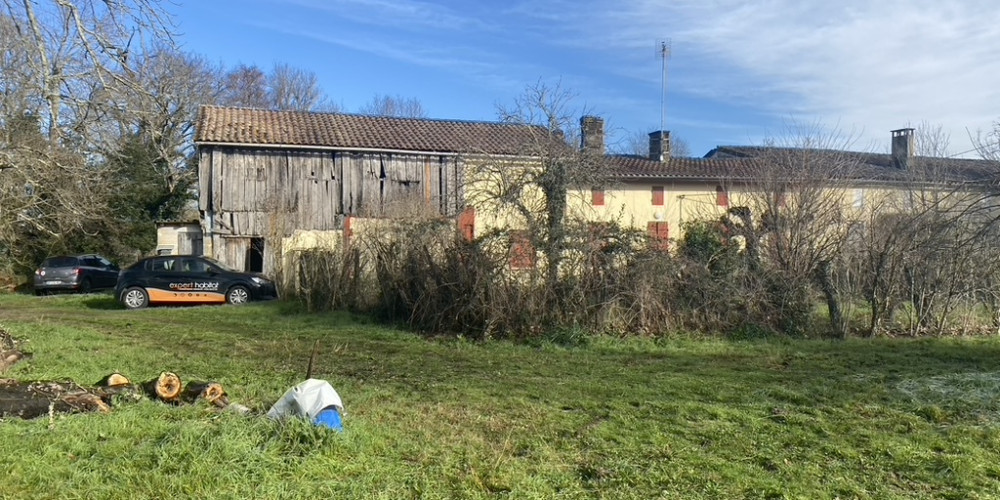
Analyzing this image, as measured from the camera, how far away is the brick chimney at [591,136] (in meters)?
14.5

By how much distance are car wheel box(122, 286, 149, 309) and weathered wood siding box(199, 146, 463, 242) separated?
5.32 metres

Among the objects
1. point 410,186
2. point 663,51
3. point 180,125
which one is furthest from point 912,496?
point 180,125

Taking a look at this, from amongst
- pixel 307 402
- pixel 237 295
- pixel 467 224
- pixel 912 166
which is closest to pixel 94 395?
pixel 307 402

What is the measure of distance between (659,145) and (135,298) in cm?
2259

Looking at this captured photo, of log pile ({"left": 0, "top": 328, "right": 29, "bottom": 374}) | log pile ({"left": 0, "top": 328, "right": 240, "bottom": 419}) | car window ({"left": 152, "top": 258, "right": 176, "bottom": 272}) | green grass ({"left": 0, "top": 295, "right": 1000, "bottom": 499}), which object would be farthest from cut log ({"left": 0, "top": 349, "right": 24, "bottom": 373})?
car window ({"left": 152, "top": 258, "right": 176, "bottom": 272})

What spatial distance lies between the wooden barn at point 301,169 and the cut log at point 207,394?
49.6ft

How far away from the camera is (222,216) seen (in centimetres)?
2273

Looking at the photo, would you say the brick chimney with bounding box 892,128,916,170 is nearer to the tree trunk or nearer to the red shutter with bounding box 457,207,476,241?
the tree trunk

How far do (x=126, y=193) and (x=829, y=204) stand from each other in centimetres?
2622

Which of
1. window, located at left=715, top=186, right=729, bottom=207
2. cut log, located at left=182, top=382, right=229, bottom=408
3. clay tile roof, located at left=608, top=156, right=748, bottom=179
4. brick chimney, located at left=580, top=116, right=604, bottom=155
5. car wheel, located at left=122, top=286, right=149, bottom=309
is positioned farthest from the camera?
clay tile roof, located at left=608, top=156, right=748, bottom=179

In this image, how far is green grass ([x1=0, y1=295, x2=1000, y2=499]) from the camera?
14.3ft

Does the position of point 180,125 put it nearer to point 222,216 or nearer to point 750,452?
point 222,216

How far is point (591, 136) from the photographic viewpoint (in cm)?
1614

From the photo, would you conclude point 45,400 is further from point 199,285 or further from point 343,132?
point 343,132
